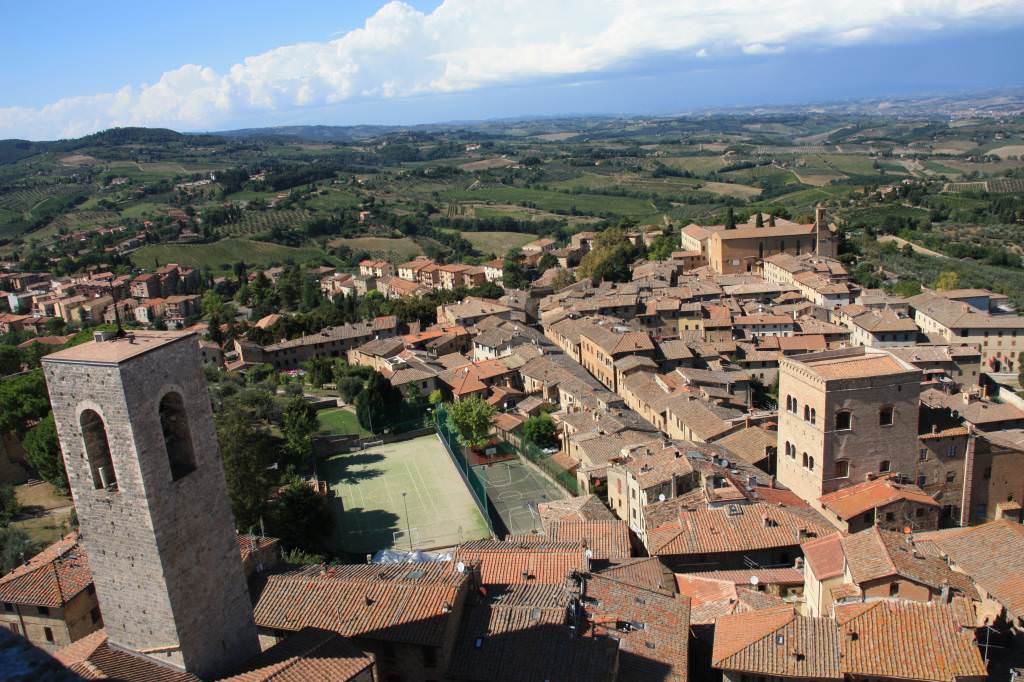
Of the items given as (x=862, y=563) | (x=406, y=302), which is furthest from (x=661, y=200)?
(x=862, y=563)

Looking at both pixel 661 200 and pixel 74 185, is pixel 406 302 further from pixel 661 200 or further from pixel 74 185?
pixel 74 185

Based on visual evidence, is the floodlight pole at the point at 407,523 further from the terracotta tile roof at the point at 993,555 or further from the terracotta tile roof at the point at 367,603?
the terracotta tile roof at the point at 993,555

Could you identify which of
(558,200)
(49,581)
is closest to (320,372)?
(49,581)

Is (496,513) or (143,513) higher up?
(143,513)

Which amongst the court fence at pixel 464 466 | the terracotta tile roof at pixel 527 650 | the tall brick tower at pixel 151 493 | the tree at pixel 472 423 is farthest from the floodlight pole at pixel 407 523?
the tall brick tower at pixel 151 493

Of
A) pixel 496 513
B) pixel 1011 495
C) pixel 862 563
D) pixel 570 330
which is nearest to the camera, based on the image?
pixel 862 563

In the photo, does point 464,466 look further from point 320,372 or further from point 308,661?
point 308,661
